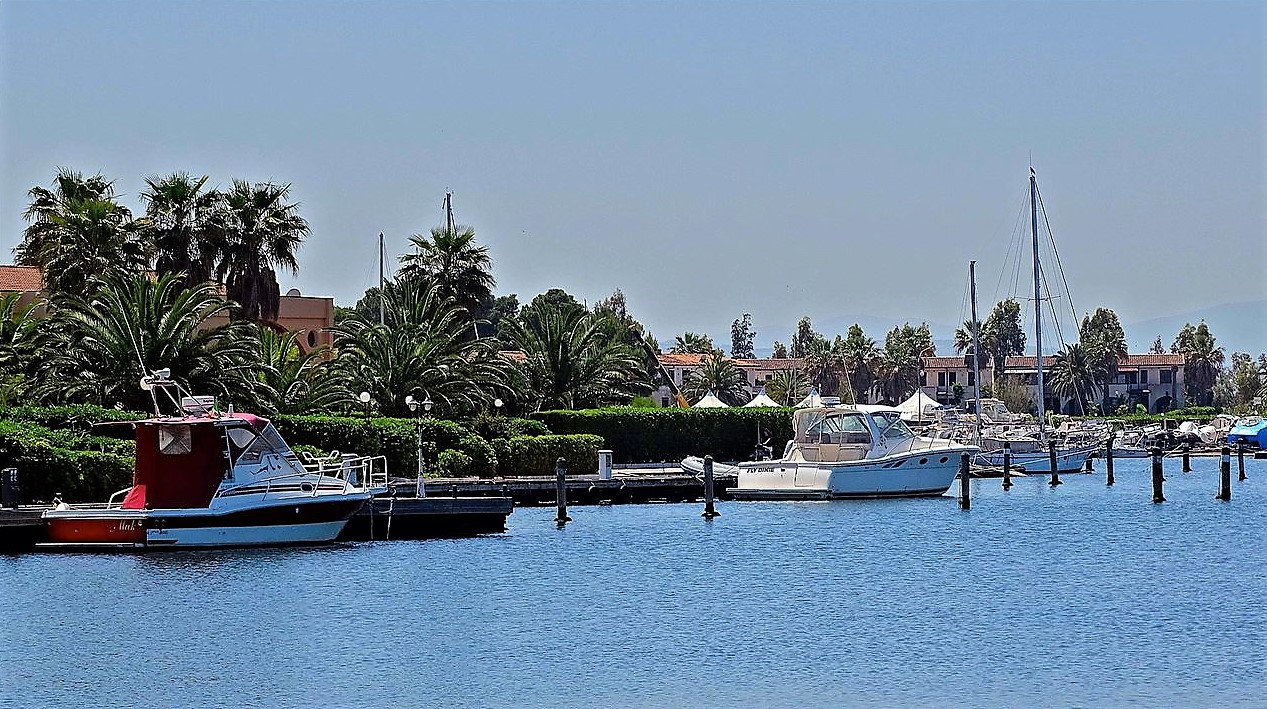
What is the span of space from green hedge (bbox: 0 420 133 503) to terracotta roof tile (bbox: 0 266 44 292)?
26.6m

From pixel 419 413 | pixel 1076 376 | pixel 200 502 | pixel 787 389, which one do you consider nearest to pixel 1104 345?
pixel 1076 376

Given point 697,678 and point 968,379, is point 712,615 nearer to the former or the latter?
point 697,678

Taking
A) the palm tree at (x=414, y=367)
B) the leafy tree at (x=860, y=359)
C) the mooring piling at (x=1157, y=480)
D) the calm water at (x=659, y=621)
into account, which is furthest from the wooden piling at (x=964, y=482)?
the leafy tree at (x=860, y=359)

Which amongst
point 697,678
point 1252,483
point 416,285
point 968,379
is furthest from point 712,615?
point 968,379

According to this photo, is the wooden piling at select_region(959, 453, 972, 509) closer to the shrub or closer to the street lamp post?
the shrub

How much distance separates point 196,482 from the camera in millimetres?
38969

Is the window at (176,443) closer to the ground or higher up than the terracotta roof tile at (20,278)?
closer to the ground

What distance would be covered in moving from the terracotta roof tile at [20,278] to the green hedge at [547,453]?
22.3 m

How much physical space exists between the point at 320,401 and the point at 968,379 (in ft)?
377

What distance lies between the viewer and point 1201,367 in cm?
16450

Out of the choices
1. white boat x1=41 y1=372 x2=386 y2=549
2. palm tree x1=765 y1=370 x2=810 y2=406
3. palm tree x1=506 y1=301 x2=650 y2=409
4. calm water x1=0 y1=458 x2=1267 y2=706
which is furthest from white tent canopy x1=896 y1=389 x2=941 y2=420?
white boat x1=41 y1=372 x2=386 y2=549

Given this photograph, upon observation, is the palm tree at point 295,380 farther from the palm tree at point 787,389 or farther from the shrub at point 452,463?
the palm tree at point 787,389

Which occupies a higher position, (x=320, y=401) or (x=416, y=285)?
(x=416, y=285)

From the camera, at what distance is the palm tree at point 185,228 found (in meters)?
63.3
